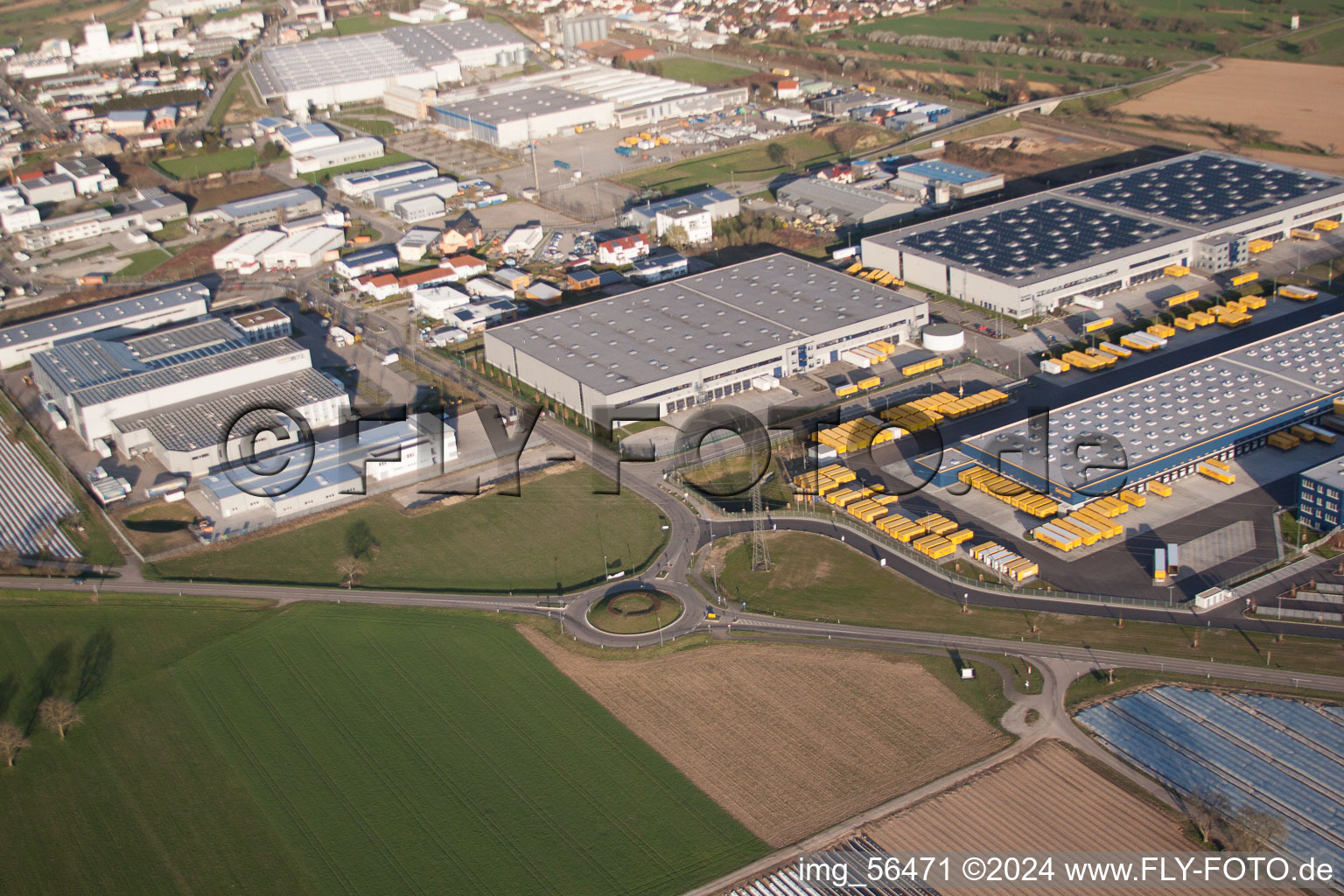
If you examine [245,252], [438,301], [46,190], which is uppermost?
[46,190]

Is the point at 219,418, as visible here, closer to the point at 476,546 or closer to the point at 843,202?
the point at 476,546

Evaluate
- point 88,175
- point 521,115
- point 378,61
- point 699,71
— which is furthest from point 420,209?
point 699,71

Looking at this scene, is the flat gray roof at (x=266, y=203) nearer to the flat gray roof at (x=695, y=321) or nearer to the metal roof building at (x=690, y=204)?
the metal roof building at (x=690, y=204)

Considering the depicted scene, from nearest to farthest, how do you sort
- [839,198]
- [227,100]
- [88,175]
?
[839,198] < [88,175] < [227,100]

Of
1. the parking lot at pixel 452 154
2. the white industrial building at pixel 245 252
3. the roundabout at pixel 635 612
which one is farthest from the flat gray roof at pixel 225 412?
the parking lot at pixel 452 154

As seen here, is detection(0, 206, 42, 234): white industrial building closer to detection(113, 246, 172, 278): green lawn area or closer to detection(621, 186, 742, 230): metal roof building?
detection(113, 246, 172, 278): green lawn area
